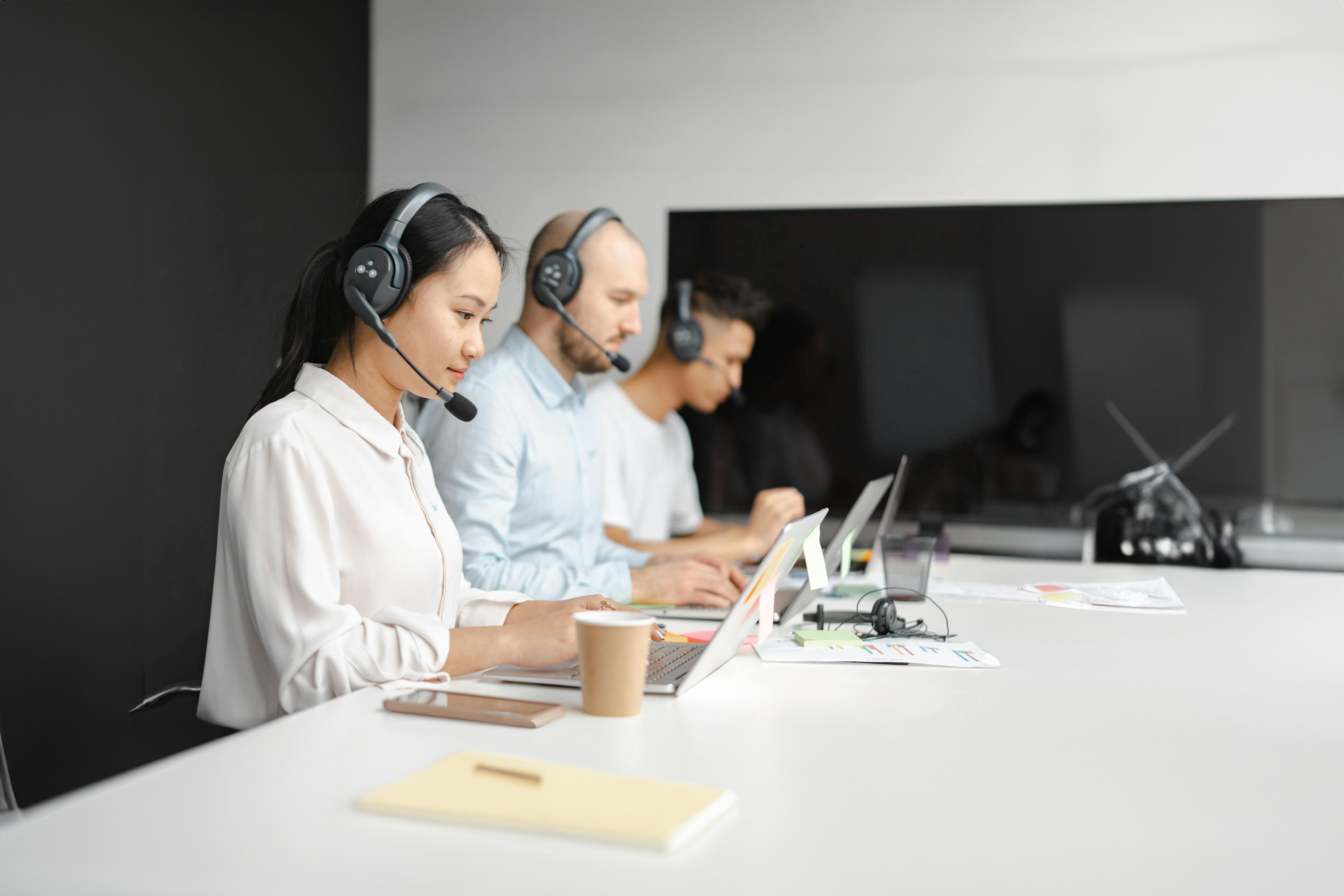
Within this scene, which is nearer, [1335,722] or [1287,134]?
[1335,722]

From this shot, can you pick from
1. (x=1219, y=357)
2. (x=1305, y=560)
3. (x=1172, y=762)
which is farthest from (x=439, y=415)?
(x=1305, y=560)

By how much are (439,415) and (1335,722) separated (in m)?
1.52

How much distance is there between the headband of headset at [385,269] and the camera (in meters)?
1.50

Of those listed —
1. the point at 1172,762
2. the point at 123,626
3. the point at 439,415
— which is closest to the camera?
the point at 1172,762

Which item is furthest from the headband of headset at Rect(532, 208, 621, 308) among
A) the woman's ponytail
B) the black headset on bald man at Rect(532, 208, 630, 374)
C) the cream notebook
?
the cream notebook

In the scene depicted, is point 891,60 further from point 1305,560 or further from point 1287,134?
point 1305,560

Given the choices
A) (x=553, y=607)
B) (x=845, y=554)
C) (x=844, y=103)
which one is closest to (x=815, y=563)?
(x=553, y=607)

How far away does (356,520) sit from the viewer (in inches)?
53.9

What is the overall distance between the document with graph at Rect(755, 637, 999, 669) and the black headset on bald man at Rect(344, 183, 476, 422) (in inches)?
23.7

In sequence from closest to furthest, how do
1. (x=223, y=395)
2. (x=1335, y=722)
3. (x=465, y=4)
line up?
(x=1335, y=722)
(x=223, y=395)
(x=465, y=4)

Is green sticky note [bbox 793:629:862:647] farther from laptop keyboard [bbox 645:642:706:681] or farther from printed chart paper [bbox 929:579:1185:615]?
printed chart paper [bbox 929:579:1185:615]

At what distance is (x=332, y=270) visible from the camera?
159 cm

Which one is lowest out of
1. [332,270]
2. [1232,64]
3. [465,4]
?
[332,270]

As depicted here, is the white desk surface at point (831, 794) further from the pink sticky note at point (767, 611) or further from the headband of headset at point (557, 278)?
the headband of headset at point (557, 278)
